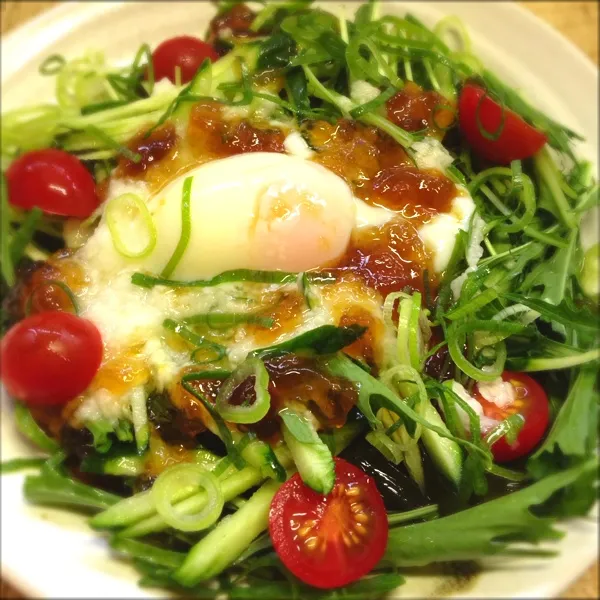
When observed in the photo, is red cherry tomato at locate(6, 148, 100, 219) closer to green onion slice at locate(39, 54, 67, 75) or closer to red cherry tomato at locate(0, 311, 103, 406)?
red cherry tomato at locate(0, 311, 103, 406)

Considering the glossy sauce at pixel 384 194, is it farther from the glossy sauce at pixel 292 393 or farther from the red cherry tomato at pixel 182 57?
the red cherry tomato at pixel 182 57

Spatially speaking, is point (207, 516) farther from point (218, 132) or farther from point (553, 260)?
point (553, 260)

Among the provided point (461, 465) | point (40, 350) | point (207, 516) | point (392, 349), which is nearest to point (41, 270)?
point (40, 350)

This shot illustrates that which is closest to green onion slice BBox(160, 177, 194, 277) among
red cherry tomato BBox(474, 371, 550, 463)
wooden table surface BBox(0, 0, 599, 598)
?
red cherry tomato BBox(474, 371, 550, 463)

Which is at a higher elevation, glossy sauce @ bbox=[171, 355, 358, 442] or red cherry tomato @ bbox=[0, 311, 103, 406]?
glossy sauce @ bbox=[171, 355, 358, 442]

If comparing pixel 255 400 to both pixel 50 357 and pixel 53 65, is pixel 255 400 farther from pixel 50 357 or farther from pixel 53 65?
pixel 53 65
